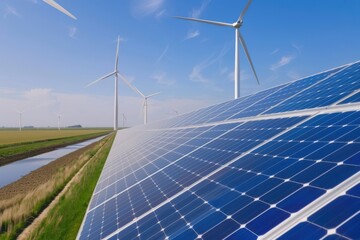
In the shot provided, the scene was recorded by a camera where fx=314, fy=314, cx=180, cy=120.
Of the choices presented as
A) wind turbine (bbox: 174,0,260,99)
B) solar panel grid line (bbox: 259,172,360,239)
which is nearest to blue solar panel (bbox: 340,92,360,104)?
solar panel grid line (bbox: 259,172,360,239)

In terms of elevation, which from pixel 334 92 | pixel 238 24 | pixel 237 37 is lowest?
pixel 334 92

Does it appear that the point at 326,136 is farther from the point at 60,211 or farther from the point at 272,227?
the point at 60,211

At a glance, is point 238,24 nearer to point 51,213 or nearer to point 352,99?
point 51,213

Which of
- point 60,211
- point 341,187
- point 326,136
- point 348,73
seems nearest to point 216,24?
point 348,73

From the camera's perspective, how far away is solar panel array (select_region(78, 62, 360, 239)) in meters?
4.15

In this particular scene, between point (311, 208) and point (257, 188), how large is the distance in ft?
5.10

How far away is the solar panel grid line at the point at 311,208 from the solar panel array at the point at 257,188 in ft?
0.04

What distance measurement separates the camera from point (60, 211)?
1798cm

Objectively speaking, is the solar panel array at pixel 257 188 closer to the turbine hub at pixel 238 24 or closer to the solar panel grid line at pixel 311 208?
the solar panel grid line at pixel 311 208

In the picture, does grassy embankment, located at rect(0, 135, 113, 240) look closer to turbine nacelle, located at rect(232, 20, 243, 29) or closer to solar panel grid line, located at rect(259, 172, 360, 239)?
solar panel grid line, located at rect(259, 172, 360, 239)

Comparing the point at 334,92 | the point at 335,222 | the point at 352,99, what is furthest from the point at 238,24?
the point at 335,222

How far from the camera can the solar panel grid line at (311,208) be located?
4.03 meters

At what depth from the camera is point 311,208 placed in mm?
4191

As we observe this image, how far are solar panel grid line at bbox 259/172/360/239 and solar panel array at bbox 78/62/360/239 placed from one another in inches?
0.5
